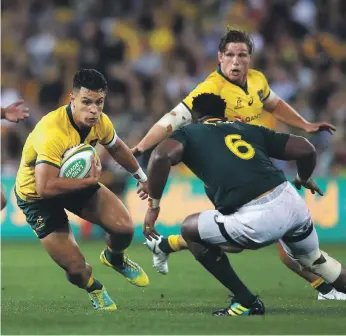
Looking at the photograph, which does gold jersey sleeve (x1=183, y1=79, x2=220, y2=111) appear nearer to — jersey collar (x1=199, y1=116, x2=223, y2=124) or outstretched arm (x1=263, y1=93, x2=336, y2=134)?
outstretched arm (x1=263, y1=93, x2=336, y2=134)

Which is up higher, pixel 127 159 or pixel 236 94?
pixel 236 94

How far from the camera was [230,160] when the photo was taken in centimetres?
765

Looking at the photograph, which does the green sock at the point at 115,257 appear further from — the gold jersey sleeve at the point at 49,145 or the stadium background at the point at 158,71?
the stadium background at the point at 158,71

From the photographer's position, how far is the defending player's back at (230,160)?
7.65 m

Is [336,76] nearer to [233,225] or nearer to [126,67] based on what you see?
[126,67]

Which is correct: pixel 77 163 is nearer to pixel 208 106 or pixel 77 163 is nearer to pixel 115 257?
pixel 208 106

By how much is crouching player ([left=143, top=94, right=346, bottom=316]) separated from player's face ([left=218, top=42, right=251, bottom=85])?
5.22ft

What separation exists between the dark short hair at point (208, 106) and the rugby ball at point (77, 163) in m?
0.96

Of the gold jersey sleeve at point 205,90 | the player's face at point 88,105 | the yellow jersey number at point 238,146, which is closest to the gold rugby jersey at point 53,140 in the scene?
the player's face at point 88,105

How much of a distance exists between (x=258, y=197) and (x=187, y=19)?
11.2 metres

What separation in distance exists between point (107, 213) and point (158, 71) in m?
9.27

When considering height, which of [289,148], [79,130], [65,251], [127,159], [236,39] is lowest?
[65,251]

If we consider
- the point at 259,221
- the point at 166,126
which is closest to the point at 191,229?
the point at 259,221

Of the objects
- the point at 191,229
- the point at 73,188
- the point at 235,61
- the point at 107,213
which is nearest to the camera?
the point at 191,229
